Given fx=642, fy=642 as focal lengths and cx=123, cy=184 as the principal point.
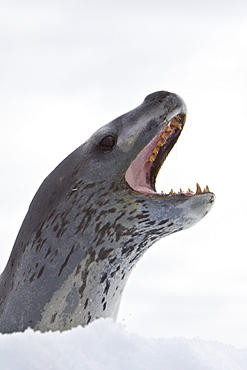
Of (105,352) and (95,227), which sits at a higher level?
(95,227)

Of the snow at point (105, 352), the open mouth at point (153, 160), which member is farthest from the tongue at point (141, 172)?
the snow at point (105, 352)

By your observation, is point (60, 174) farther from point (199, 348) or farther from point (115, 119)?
point (199, 348)

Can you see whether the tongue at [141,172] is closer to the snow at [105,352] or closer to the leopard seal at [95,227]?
the leopard seal at [95,227]

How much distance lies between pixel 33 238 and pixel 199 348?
3.08 metres

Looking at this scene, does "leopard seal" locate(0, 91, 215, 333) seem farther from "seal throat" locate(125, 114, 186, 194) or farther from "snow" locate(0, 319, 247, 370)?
"snow" locate(0, 319, 247, 370)

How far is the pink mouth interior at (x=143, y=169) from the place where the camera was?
22.1 ft

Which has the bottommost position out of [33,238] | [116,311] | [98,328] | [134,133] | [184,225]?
[98,328]

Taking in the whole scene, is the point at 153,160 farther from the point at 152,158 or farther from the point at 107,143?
the point at 107,143

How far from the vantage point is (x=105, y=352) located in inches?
155

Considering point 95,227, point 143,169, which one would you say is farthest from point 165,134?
point 95,227

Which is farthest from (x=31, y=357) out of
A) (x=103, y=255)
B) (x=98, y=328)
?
(x=103, y=255)

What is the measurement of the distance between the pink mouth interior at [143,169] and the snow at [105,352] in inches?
105

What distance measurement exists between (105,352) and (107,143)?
10.8 ft

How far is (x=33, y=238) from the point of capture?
6.82 metres
